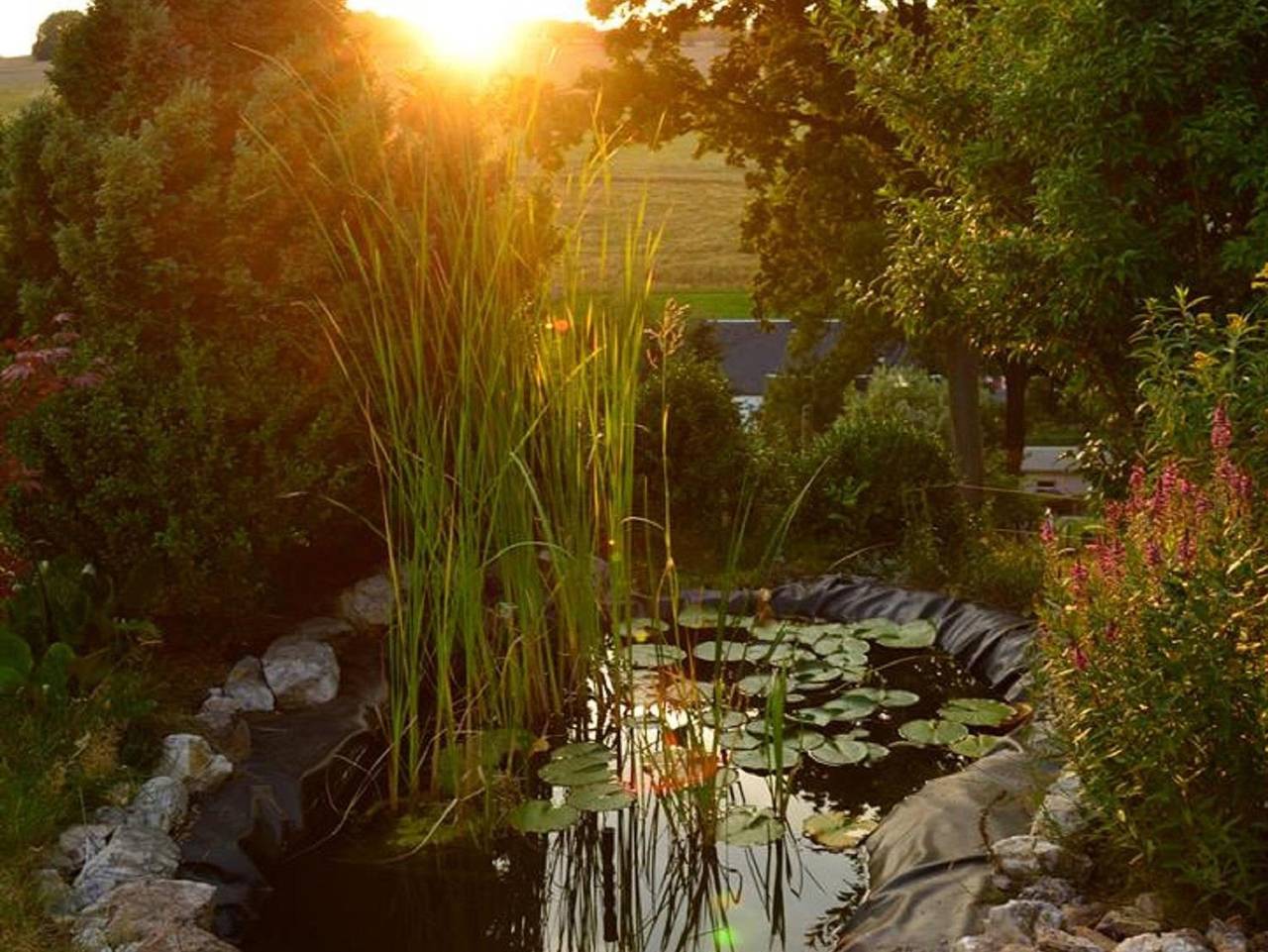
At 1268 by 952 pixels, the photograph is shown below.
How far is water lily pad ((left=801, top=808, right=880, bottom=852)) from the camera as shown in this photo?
14.7 feet

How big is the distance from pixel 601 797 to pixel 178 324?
2.54 meters

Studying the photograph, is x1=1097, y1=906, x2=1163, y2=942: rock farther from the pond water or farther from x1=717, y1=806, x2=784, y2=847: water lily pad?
x1=717, y1=806, x2=784, y2=847: water lily pad

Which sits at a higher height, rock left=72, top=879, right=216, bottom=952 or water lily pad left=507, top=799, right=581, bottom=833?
rock left=72, top=879, right=216, bottom=952

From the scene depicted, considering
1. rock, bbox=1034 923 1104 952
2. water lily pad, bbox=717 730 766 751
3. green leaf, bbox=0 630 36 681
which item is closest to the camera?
rock, bbox=1034 923 1104 952

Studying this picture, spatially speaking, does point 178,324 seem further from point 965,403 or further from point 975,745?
point 965,403

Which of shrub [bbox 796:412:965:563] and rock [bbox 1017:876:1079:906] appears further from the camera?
shrub [bbox 796:412:965:563]

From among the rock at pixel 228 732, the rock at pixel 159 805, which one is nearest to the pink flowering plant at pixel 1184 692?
the rock at pixel 159 805

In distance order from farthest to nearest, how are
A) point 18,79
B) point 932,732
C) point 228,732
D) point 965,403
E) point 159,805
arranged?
point 18,79
point 965,403
point 932,732
point 228,732
point 159,805

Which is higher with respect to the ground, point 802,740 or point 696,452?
point 696,452

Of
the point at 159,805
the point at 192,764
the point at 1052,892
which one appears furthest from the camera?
the point at 192,764

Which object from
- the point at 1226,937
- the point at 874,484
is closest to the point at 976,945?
the point at 1226,937

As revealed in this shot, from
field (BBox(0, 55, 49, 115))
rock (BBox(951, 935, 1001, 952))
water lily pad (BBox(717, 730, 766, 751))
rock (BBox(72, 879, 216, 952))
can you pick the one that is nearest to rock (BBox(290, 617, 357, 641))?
water lily pad (BBox(717, 730, 766, 751))

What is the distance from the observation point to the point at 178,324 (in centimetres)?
548

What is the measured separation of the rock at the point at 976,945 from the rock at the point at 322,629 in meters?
3.28
